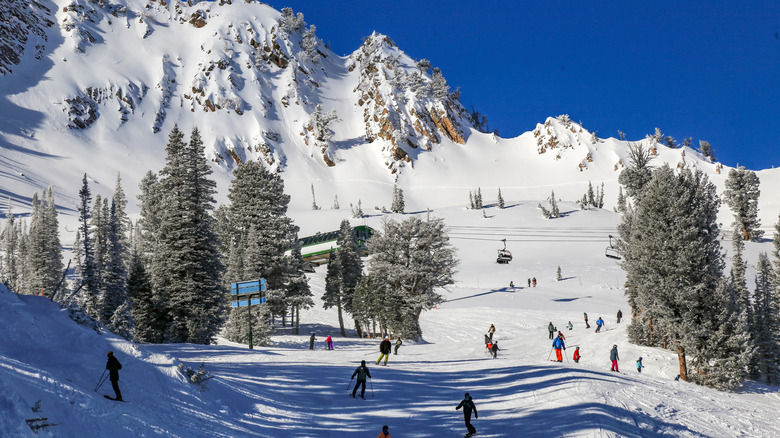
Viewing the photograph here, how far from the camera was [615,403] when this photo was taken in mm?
18391

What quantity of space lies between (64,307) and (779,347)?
39765 millimetres

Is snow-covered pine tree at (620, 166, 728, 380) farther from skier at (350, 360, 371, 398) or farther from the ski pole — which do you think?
the ski pole

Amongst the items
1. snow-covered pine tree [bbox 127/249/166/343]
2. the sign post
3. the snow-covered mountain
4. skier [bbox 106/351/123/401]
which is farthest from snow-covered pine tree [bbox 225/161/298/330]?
the snow-covered mountain

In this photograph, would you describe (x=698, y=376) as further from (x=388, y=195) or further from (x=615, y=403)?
(x=388, y=195)

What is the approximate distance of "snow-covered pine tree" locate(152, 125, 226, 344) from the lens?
97.3 feet

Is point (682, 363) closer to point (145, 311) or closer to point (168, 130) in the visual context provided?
point (145, 311)

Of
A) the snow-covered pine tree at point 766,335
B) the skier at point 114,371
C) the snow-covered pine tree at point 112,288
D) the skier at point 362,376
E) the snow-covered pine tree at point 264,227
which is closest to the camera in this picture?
the skier at point 114,371

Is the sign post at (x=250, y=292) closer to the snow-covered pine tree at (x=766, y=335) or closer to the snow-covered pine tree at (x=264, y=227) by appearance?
the snow-covered pine tree at (x=264, y=227)

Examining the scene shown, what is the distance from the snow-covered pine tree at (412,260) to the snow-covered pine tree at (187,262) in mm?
13170

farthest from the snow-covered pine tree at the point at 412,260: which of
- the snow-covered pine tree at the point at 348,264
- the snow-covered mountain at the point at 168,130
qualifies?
the snow-covered mountain at the point at 168,130

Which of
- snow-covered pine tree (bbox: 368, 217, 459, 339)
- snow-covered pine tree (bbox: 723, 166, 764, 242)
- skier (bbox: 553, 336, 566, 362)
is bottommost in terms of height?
skier (bbox: 553, 336, 566, 362)

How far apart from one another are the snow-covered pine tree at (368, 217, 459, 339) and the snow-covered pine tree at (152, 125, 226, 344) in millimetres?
13170

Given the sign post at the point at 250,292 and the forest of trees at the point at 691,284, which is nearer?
the forest of trees at the point at 691,284

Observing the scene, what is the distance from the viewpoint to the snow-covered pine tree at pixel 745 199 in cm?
8500
